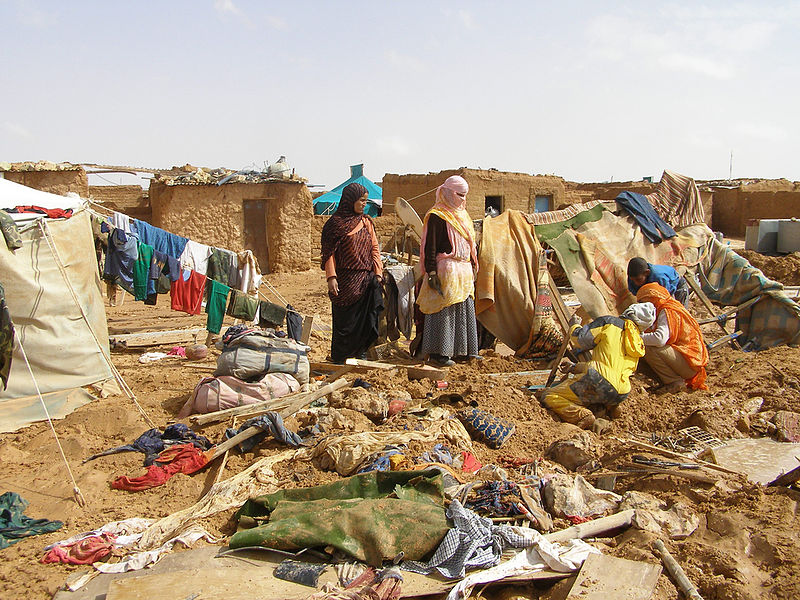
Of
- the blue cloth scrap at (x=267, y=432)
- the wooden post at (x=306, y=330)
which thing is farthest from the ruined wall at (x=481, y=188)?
the blue cloth scrap at (x=267, y=432)

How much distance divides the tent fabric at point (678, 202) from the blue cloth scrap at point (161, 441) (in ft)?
19.3

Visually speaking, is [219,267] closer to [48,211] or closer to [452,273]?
[48,211]

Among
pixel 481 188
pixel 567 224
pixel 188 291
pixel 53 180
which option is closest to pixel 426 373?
pixel 567 224

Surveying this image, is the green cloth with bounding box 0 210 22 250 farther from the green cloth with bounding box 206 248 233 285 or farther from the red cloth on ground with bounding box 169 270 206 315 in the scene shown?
the green cloth with bounding box 206 248 233 285

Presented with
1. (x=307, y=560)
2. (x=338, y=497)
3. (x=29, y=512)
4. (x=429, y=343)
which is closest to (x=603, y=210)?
(x=429, y=343)

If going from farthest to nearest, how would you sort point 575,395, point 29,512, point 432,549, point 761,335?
point 761,335 → point 575,395 → point 29,512 → point 432,549

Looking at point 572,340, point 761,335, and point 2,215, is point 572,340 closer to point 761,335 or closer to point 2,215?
point 761,335

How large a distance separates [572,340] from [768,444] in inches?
75.7

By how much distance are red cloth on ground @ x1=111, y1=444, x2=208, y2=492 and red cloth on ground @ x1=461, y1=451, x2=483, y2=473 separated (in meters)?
1.67

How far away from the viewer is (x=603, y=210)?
286 inches

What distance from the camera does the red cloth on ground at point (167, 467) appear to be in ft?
13.1

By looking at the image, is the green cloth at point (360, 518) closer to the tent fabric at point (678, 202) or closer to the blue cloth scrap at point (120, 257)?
the blue cloth scrap at point (120, 257)

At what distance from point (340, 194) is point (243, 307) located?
1536cm

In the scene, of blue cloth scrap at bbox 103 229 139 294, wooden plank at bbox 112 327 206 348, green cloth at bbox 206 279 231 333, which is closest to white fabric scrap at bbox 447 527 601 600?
green cloth at bbox 206 279 231 333
